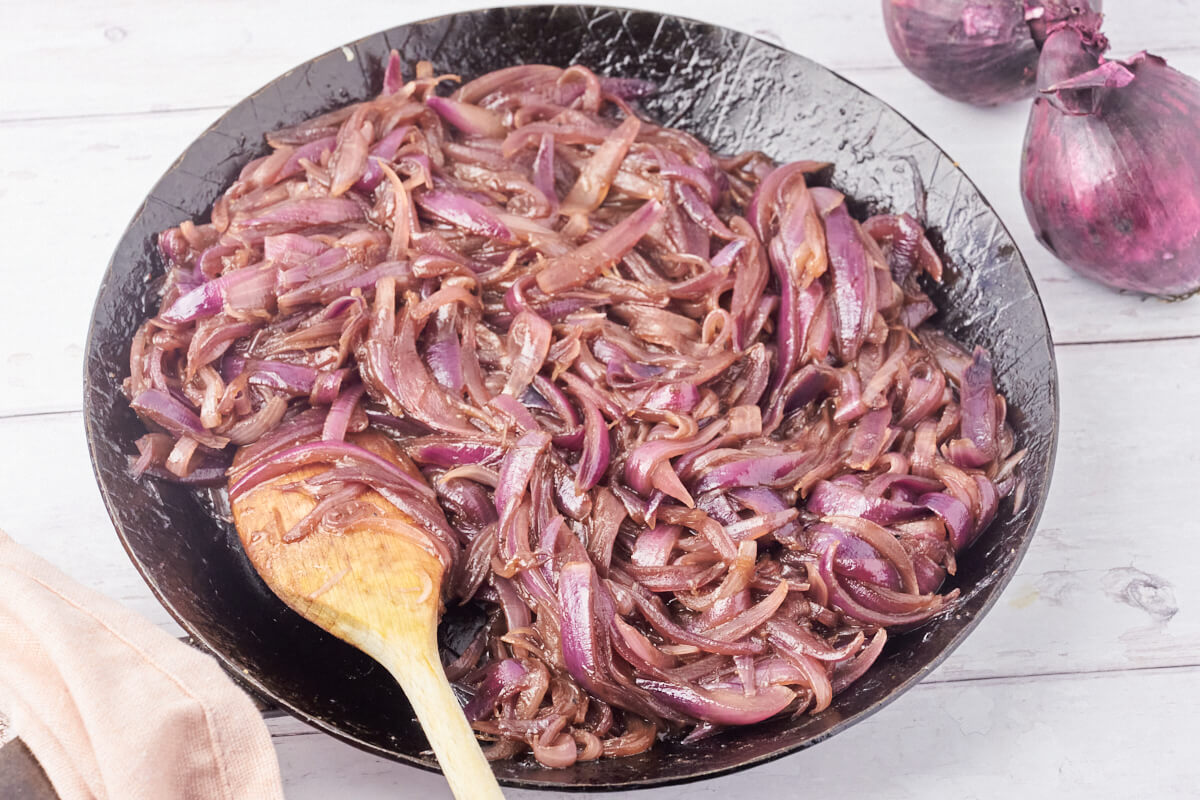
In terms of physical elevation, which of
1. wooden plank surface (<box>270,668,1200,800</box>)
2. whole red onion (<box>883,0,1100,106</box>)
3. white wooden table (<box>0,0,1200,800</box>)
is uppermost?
whole red onion (<box>883,0,1100,106</box>)

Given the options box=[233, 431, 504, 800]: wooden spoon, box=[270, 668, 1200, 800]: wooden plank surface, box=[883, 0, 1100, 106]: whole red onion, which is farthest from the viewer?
box=[883, 0, 1100, 106]: whole red onion

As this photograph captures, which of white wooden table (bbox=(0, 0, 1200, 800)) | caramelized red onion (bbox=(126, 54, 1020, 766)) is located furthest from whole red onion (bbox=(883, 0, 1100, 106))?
caramelized red onion (bbox=(126, 54, 1020, 766))

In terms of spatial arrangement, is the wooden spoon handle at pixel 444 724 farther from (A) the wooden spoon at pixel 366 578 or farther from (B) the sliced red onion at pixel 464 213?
(B) the sliced red onion at pixel 464 213

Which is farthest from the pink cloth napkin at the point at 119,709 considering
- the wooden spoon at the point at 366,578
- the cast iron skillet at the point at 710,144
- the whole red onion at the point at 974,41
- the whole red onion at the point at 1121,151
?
the whole red onion at the point at 974,41

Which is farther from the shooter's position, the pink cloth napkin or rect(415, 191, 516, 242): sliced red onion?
rect(415, 191, 516, 242): sliced red onion

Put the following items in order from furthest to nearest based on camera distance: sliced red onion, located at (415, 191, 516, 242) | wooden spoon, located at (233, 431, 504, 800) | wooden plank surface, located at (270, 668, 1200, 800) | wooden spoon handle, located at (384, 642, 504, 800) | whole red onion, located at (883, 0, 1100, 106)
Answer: whole red onion, located at (883, 0, 1100, 106) < sliced red onion, located at (415, 191, 516, 242) < wooden plank surface, located at (270, 668, 1200, 800) < wooden spoon, located at (233, 431, 504, 800) < wooden spoon handle, located at (384, 642, 504, 800)

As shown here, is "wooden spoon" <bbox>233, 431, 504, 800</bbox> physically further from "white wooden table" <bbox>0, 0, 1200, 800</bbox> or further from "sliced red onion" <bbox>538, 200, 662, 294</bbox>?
"sliced red onion" <bbox>538, 200, 662, 294</bbox>
